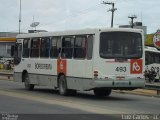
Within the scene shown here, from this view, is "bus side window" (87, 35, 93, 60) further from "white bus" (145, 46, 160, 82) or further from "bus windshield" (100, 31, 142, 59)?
"white bus" (145, 46, 160, 82)

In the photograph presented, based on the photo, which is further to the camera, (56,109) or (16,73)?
(16,73)

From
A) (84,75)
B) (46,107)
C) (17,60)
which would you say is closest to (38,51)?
(17,60)

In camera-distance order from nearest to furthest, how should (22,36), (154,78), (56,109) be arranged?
(56,109) → (22,36) → (154,78)

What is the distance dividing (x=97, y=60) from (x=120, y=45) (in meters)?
1.20

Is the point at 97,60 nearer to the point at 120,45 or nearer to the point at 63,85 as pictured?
the point at 120,45

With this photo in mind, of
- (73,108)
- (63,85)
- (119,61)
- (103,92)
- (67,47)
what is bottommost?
(73,108)

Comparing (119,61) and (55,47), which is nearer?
(119,61)

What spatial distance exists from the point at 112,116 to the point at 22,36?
14.1 metres

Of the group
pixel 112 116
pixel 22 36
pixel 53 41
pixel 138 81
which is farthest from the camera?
pixel 22 36

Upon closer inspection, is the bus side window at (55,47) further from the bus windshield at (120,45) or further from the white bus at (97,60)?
the bus windshield at (120,45)

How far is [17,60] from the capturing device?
2916 cm

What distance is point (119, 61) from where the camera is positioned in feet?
72.7

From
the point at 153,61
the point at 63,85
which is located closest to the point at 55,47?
the point at 63,85

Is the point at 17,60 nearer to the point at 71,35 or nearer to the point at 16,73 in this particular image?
the point at 16,73
